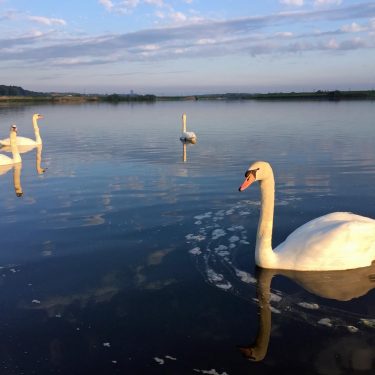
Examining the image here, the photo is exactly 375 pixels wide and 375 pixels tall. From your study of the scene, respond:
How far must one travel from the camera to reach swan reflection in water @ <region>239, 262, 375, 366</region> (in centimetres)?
647

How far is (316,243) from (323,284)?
0.58m

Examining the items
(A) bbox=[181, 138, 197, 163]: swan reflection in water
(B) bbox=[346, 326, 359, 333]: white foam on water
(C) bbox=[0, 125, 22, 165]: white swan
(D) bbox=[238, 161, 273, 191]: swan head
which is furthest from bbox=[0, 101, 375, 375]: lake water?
(A) bbox=[181, 138, 197, 163]: swan reflection in water

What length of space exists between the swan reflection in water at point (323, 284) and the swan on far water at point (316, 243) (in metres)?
0.09

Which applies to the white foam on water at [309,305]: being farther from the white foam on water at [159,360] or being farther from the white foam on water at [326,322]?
the white foam on water at [159,360]

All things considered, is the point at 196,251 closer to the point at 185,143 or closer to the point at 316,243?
the point at 316,243

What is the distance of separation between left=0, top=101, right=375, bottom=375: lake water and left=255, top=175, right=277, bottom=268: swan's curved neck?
0.24 m

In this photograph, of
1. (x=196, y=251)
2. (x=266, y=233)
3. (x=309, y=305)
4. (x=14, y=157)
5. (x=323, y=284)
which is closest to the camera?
(x=309, y=305)

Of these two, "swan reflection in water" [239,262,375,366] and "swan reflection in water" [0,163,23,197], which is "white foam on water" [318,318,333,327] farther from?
"swan reflection in water" [0,163,23,197]

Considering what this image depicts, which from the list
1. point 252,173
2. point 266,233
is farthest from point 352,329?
point 252,173

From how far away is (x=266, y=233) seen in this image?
750 cm

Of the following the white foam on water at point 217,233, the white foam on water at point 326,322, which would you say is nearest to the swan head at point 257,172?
the white foam on water at point 217,233

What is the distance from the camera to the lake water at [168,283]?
17.7 ft

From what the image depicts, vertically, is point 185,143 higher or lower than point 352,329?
lower

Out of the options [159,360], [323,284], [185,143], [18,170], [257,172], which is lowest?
[18,170]
